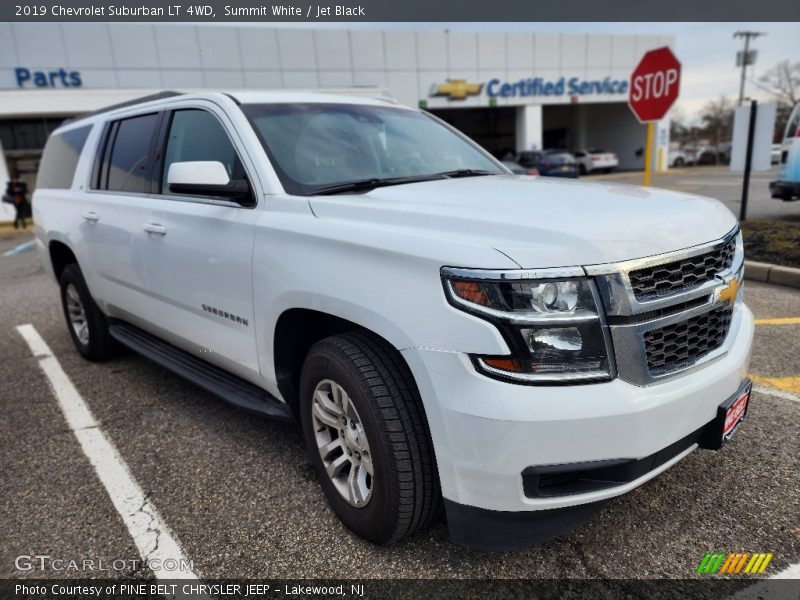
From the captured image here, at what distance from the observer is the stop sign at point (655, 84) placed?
7059 millimetres

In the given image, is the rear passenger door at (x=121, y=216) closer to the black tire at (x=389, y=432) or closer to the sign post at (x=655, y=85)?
the black tire at (x=389, y=432)

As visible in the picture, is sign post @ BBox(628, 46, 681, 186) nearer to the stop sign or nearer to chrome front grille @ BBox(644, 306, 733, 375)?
the stop sign

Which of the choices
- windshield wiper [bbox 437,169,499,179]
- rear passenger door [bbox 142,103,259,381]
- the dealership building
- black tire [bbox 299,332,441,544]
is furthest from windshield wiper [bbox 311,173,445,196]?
the dealership building

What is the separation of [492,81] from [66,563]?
3359 centimetres

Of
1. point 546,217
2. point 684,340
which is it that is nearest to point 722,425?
point 684,340

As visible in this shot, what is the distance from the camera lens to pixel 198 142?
326 centimetres

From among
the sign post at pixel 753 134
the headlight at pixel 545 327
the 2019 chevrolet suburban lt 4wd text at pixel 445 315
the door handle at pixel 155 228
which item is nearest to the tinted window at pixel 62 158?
the door handle at pixel 155 228

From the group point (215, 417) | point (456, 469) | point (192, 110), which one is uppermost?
point (192, 110)

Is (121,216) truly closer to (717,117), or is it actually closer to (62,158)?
(62,158)

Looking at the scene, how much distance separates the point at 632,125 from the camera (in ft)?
133

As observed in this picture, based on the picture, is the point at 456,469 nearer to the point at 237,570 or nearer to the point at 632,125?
the point at 237,570

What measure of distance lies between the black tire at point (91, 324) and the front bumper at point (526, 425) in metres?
3.62

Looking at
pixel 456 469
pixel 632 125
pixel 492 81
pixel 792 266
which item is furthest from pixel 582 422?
pixel 632 125

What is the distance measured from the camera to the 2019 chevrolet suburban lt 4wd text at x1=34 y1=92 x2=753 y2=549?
183 cm
